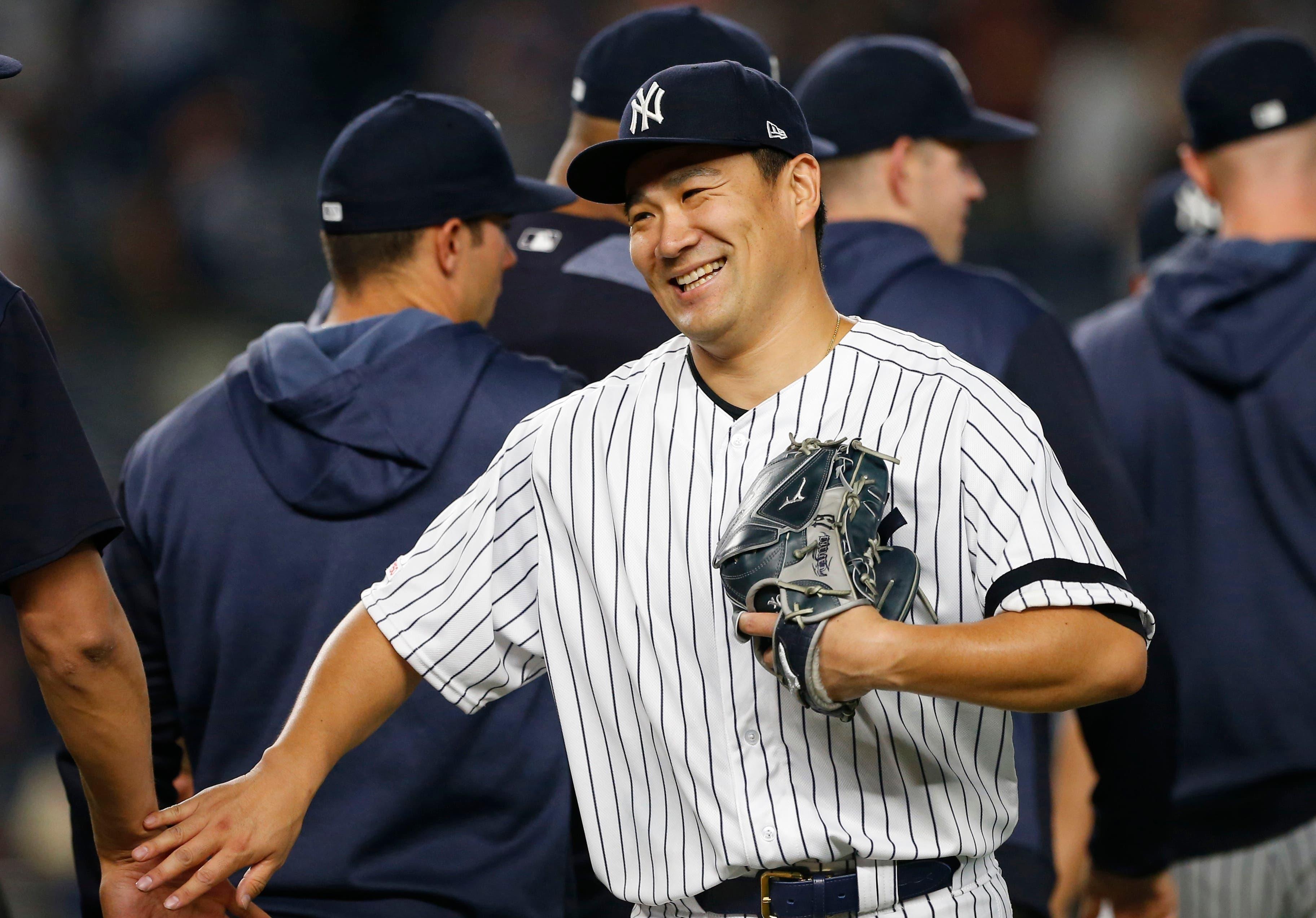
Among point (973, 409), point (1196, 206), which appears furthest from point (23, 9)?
point (973, 409)

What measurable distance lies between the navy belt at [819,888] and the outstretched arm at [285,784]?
24.2 inches

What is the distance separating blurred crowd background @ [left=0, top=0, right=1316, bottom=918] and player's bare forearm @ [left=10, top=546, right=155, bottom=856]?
20.3ft

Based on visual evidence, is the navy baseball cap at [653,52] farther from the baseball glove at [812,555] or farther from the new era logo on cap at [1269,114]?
the baseball glove at [812,555]

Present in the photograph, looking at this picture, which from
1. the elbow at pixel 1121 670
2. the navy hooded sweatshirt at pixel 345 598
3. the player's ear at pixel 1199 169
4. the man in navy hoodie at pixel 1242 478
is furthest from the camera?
the player's ear at pixel 1199 169

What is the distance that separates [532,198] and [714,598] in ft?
4.28

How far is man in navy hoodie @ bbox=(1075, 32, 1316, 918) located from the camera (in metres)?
3.87

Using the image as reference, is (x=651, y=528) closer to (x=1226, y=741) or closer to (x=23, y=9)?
(x=1226, y=741)

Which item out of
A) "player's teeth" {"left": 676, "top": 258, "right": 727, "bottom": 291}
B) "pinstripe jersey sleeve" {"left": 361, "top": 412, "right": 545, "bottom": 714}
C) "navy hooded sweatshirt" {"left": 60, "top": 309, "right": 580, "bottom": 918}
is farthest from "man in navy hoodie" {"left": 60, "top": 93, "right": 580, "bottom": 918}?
"player's teeth" {"left": 676, "top": 258, "right": 727, "bottom": 291}

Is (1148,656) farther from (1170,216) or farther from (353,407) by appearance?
(1170,216)

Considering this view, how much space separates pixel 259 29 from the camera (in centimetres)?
1027

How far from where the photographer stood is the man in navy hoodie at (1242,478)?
3871 mm

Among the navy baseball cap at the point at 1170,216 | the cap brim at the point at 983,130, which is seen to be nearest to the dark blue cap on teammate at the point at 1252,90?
the cap brim at the point at 983,130

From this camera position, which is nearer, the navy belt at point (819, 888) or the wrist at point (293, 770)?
the navy belt at point (819, 888)

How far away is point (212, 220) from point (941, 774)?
7.97 m
